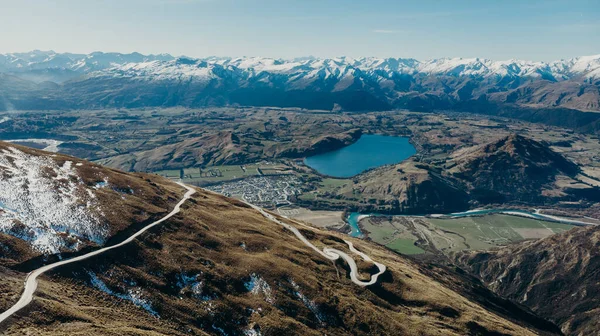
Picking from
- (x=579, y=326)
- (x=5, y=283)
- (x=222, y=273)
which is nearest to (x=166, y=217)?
(x=222, y=273)

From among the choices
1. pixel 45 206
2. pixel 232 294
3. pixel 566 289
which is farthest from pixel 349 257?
pixel 566 289

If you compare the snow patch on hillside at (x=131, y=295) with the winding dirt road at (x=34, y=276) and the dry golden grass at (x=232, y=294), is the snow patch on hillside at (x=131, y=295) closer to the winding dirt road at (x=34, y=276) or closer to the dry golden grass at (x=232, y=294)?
the dry golden grass at (x=232, y=294)

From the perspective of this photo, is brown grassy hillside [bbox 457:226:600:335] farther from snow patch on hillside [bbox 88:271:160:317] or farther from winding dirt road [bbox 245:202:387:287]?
snow patch on hillside [bbox 88:271:160:317]

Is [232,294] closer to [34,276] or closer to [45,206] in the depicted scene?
[34,276]

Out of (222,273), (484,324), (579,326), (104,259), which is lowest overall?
(579,326)

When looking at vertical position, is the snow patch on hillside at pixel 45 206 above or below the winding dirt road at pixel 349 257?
above

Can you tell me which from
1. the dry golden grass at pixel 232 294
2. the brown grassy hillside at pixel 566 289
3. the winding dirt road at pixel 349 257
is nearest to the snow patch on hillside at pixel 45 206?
the dry golden grass at pixel 232 294

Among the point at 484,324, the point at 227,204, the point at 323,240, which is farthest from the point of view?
the point at 227,204

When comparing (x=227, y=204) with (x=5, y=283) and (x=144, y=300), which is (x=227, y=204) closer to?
(x=144, y=300)
